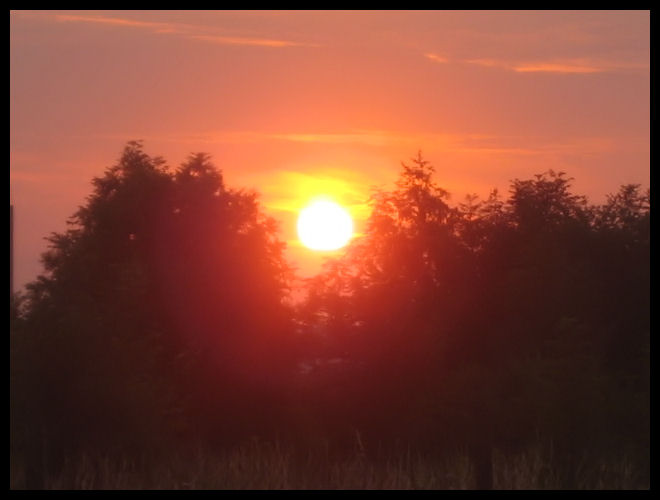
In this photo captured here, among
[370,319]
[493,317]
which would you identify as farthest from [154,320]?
[493,317]

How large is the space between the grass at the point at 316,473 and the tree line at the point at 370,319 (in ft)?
1.49

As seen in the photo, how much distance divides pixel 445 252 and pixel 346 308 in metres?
1.92

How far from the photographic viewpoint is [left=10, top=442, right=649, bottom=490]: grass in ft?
51.6

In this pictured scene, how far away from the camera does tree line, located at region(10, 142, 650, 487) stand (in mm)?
17484

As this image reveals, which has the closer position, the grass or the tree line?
the grass

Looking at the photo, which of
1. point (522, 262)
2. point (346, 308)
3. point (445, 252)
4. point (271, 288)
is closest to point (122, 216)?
point (271, 288)

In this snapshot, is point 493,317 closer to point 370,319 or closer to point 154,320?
point 370,319

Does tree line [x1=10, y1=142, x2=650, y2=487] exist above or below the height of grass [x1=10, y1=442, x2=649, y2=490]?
above

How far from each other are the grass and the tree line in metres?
0.45

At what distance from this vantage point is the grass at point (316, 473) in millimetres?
15727

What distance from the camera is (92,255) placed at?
19.6m

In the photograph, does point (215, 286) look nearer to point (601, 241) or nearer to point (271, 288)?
point (271, 288)

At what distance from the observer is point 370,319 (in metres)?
20.0

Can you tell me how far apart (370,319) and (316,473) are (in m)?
4.09
